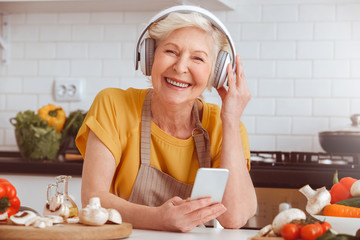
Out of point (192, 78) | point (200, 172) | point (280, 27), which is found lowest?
point (200, 172)

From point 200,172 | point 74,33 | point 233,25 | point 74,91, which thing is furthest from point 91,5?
point 200,172

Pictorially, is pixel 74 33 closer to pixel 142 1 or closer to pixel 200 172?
pixel 142 1

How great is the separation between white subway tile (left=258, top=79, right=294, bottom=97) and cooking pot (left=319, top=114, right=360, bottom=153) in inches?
16.4

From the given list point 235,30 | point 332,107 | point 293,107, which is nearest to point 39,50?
point 235,30

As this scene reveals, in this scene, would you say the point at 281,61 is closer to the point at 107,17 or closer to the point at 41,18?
the point at 107,17

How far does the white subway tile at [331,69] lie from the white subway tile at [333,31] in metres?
0.13

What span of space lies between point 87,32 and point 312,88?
1332mm

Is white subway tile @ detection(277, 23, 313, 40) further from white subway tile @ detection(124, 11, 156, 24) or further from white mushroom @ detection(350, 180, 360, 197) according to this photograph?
white mushroom @ detection(350, 180, 360, 197)

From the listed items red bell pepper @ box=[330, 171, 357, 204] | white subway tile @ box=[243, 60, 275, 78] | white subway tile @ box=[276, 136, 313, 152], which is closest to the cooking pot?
white subway tile @ box=[276, 136, 313, 152]

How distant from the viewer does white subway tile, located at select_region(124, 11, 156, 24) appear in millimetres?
3100

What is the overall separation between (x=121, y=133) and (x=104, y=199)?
255 mm

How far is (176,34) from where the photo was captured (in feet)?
5.29

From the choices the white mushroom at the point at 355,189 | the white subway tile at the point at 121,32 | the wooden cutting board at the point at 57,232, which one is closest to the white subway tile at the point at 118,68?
the white subway tile at the point at 121,32

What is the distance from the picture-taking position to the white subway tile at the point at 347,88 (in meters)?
2.95
